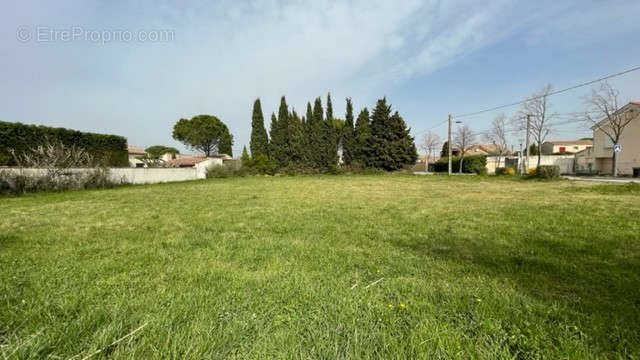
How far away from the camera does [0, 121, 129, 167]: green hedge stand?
48.4 feet

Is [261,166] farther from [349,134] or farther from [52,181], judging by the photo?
[52,181]

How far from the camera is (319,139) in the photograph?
112 ft

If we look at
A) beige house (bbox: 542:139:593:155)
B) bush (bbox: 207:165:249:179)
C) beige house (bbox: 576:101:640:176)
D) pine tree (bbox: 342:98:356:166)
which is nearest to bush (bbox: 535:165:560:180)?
beige house (bbox: 576:101:640:176)

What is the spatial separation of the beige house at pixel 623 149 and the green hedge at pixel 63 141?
40.5m

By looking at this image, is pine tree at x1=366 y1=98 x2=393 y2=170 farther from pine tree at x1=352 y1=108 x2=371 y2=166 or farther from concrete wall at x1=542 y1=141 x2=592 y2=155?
concrete wall at x1=542 y1=141 x2=592 y2=155

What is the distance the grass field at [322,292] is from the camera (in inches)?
61.5

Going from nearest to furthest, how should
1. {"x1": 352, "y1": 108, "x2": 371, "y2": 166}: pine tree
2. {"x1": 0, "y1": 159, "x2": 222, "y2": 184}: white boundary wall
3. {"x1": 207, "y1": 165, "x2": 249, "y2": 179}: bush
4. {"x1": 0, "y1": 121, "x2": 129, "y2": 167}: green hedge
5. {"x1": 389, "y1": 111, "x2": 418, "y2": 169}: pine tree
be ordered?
{"x1": 0, "y1": 159, "x2": 222, "y2": 184}: white boundary wall
{"x1": 0, "y1": 121, "x2": 129, "y2": 167}: green hedge
{"x1": 207, "y1": 165, "x2": 249, "y2": 179}: bush
{"x1": 389, "y1": 111, "x2": 418, "y2": 169}: pine tree
{"x1": 352, "y1": 108, "x2": 371, "y2": 166}: pine tree

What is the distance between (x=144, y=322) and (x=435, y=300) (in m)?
2.03

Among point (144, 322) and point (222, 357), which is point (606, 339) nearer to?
point (222, 357)

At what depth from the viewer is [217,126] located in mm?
46281

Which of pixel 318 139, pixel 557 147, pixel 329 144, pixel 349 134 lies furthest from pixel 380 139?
pixel 557 147

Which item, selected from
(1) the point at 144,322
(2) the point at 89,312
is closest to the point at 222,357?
(1) the point at 144,322

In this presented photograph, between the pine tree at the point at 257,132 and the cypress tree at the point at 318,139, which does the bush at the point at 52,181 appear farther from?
the cypress tree at the point at 318,139

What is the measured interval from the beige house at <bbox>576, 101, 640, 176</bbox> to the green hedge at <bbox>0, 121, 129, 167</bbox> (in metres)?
40.5
